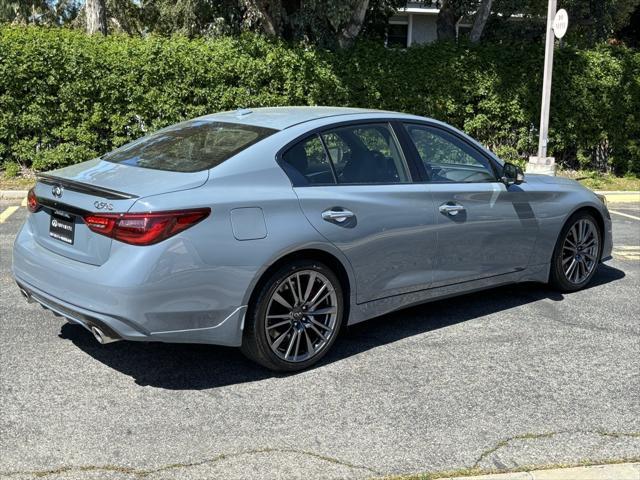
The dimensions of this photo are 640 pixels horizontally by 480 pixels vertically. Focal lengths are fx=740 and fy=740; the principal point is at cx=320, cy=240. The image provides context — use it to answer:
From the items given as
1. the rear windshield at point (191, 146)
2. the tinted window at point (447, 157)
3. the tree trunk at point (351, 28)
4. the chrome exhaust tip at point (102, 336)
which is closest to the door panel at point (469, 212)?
the tinted window at point (447, 157)

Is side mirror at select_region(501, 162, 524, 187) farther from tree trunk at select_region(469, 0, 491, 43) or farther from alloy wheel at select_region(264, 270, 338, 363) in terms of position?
tree trunk at select_region(469, 0, 491, 43)

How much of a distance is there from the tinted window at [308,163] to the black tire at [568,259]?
2.44 metres

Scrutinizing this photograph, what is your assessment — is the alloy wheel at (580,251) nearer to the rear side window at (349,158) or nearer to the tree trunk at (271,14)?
the rear side window at (349,158)

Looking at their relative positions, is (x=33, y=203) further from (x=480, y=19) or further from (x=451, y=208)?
(x=480, y=19)

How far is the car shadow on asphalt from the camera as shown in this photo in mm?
4371

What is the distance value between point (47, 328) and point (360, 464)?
8.91 ft

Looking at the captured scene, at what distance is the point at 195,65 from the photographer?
12453mm

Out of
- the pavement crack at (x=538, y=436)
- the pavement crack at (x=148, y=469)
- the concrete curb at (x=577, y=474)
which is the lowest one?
the pavement crack at (x=538, y=436)

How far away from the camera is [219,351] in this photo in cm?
479

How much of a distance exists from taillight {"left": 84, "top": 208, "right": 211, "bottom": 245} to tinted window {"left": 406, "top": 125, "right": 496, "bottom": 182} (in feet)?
6.29

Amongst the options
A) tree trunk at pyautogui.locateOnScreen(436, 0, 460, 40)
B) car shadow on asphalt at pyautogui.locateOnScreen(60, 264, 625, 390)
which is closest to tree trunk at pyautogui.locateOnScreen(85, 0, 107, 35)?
tree trunk at pyautogui.locateOnScreen(436, 0, 460, 40)

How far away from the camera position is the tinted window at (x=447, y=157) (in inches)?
205

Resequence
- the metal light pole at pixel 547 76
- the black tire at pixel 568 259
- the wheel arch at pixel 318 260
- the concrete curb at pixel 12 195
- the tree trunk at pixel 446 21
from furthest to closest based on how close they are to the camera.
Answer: the tree trunk at pixel 446 21
the metal light pole at pixel 547 76
the concrete curb at pixel 12 195
the black tire at pixel 568 259
the wheel arch at pixel 318 260

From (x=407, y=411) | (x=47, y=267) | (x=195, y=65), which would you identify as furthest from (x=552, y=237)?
(x=195, y=65)
